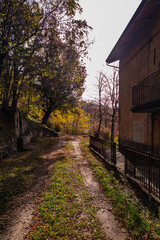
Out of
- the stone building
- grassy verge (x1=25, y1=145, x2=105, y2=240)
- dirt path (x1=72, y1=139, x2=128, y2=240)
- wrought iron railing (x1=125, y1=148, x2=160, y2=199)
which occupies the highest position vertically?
the stone building

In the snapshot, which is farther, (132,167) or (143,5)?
(143,5)

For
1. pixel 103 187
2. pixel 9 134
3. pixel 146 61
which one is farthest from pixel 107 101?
pixel 103 187

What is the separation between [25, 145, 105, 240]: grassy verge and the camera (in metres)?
2.73

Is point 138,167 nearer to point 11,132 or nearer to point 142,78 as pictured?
point 142,78

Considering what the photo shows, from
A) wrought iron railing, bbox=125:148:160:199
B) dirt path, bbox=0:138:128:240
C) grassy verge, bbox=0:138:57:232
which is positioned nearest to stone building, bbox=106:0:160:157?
wrought iron railing, bbox=125:148:160:199

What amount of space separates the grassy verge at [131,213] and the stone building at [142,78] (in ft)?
7.20

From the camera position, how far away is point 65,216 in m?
3.26

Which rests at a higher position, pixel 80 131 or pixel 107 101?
pixel 107 101

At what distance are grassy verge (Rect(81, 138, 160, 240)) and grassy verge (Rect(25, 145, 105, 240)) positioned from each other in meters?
0.73

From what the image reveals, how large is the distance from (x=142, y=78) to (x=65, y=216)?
31.3 ft

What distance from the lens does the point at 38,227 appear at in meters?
2.89

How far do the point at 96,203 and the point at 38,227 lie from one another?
1.81m

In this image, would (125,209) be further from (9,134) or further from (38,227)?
(9,134)

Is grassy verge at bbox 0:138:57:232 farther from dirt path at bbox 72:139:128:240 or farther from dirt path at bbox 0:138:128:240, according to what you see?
dirt path at bbox 72:139:128:240
